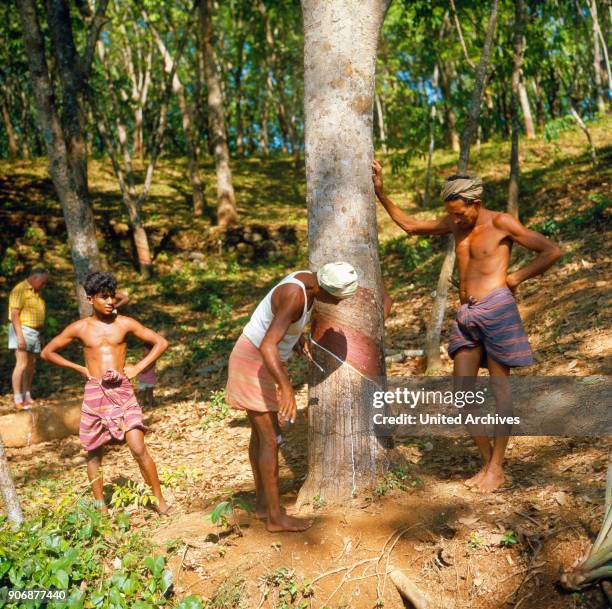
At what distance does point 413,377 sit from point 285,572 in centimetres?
431

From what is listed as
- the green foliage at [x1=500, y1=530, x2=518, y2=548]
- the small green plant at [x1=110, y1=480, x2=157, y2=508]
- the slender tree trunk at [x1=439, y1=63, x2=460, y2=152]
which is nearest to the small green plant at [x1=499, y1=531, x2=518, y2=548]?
the green foliage at [x1=500, y1=530, x2=518, y2=548]

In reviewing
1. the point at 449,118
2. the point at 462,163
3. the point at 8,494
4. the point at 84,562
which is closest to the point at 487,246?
the point at 462,163

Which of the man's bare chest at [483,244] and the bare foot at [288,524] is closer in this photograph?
the bare foot at [288,524]

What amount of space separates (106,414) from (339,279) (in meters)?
2.40

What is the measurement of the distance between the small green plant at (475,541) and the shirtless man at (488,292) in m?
0.58

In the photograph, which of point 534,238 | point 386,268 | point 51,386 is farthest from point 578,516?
point 386,268

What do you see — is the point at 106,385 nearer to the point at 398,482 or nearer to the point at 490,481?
the point at 398,482

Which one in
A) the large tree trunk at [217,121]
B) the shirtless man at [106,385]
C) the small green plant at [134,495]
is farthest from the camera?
the large tree trunk at [217,121]

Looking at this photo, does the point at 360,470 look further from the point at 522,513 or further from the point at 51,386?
the point at 51,386

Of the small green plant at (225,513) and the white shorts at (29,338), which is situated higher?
the white shorts at (29,338)

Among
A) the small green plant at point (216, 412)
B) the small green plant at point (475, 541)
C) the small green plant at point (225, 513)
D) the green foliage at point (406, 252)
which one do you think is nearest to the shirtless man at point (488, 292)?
the small green plant at point (475, 541)

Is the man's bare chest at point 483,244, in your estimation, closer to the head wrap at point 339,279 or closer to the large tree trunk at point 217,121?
the head wrap at point 339,279

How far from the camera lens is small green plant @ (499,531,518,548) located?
3.90 m

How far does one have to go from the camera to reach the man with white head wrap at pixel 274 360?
4059mm
